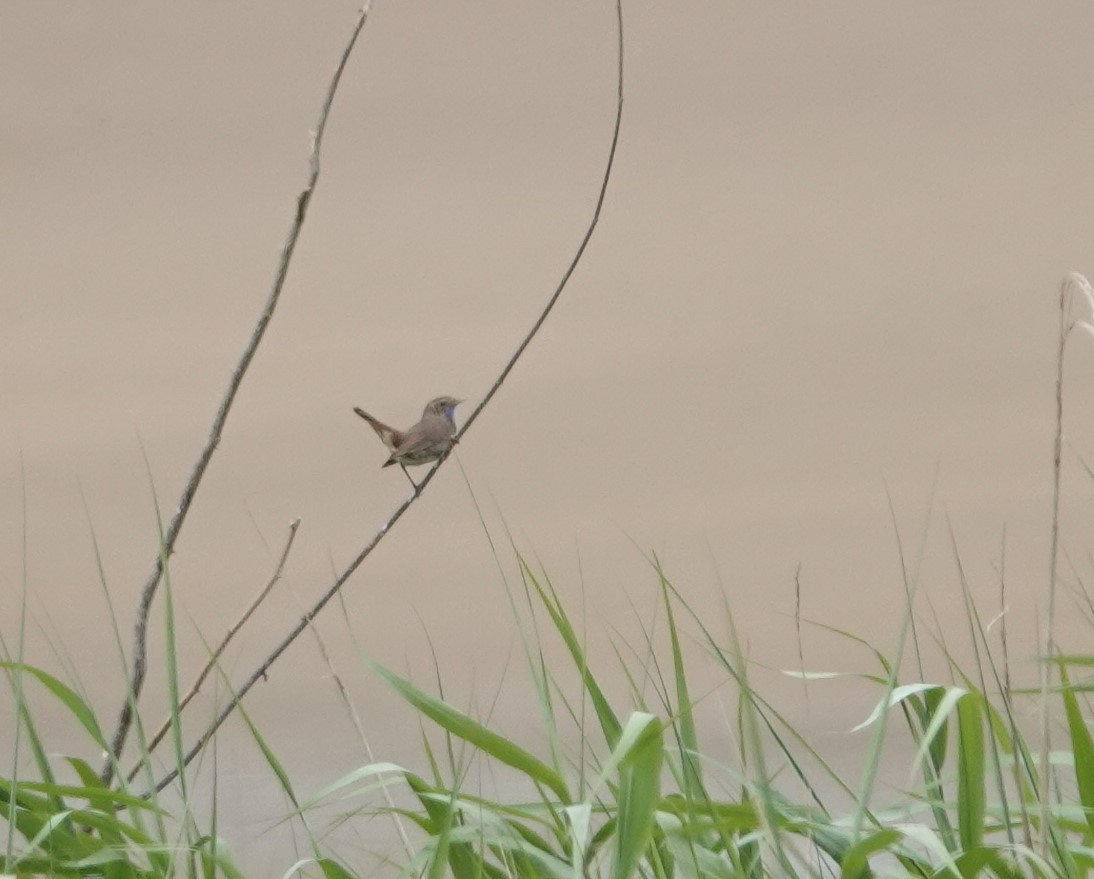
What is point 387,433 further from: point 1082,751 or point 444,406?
point 1082,751

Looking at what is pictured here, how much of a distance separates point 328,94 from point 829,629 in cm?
65

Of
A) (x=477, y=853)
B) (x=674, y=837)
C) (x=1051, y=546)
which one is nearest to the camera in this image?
(x=1051, y=546)

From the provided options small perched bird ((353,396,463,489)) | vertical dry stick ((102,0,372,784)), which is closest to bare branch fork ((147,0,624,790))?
vertical dry stick ((102,0,372,784))

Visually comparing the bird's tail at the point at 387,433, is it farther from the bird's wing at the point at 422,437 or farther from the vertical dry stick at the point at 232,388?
the vertical dry stick at the point at 232,388

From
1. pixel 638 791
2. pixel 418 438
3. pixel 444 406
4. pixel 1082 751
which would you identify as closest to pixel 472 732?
pixel 638 791

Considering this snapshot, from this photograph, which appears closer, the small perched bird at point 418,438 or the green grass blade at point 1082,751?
the green grass blade at point 1082,751

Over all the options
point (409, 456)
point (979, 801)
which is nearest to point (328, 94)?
point (979, 801)

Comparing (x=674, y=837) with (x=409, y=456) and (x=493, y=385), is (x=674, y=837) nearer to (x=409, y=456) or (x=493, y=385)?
(x=493, y=385)

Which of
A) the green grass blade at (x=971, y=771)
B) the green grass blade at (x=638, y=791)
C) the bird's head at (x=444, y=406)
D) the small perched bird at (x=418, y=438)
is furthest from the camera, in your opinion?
the bird's head at (x=444, y=406)

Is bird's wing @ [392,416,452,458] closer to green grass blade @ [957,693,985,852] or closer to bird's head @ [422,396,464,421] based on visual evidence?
bird's head @ [422,396,464,421]

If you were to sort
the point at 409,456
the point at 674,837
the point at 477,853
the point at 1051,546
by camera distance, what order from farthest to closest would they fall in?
1. the point at 409,456
2. the point at 477,853
3. the point at 674,837
4. the point at 1051,546

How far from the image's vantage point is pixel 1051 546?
0.99 m

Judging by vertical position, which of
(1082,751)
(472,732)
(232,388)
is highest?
(232,388)

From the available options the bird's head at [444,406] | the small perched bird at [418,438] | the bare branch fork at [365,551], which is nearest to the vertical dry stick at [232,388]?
the bare branch fork at [365,551]
